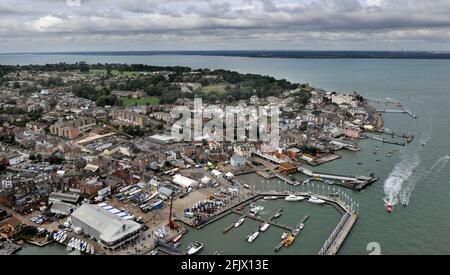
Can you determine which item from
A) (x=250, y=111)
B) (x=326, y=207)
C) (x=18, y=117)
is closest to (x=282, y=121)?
(x=250, y=111)

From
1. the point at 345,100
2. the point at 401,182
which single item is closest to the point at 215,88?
the point at 345,100

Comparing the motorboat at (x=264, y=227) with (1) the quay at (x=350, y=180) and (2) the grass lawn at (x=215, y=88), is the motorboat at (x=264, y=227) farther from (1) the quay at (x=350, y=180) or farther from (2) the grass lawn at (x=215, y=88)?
(2) the grass lawn at (x=215, y=88)

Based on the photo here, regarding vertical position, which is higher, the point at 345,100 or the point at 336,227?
the point at 345,100

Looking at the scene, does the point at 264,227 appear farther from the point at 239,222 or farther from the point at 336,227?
the point at 336,227

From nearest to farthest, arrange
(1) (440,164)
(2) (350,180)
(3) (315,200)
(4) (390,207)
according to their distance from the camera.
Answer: (4) (390,207), (3) (315,200), (2) (350,180), (1) (440,164)

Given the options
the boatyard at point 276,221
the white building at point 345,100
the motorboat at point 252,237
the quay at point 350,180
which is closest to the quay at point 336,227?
the boatyard at point 276,221
